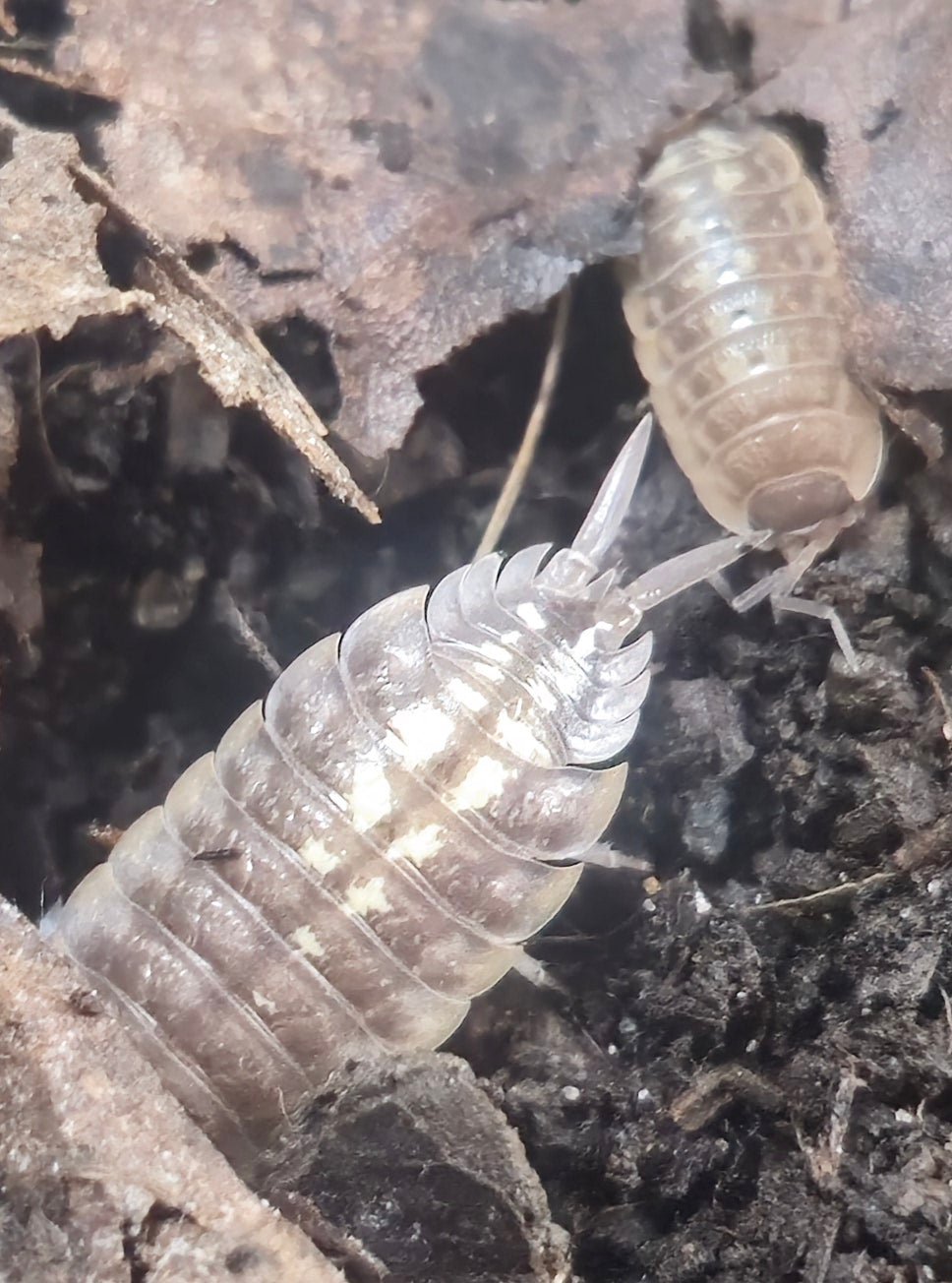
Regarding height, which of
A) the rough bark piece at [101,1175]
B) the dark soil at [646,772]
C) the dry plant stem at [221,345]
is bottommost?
the dark soil at [646,772]

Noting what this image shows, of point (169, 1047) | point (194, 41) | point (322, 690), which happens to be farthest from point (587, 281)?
point (169, 1047)

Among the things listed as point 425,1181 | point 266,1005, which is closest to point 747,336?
point 266,1005

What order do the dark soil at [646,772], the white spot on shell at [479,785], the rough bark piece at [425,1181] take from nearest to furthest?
the rough bark piece at [425,1181] → the dark soil at [646,772] → the white spot on shell at [479,785]

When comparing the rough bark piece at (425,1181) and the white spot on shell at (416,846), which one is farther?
the white spot on shell at (416,846)

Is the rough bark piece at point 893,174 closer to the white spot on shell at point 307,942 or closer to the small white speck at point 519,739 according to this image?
the small white speck at point 519,739

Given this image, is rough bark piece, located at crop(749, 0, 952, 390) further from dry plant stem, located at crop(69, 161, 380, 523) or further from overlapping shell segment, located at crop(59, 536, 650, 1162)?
dry plant stem, located at crop(69, 161, 380, 523)

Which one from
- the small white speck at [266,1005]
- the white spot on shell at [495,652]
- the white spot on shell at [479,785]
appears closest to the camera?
the small white speck at [266,1005]

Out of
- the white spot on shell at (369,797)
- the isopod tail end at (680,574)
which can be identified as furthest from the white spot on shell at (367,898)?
the isopod tail end at (680,574)

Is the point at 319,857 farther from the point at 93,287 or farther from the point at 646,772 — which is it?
the point at 93,287
